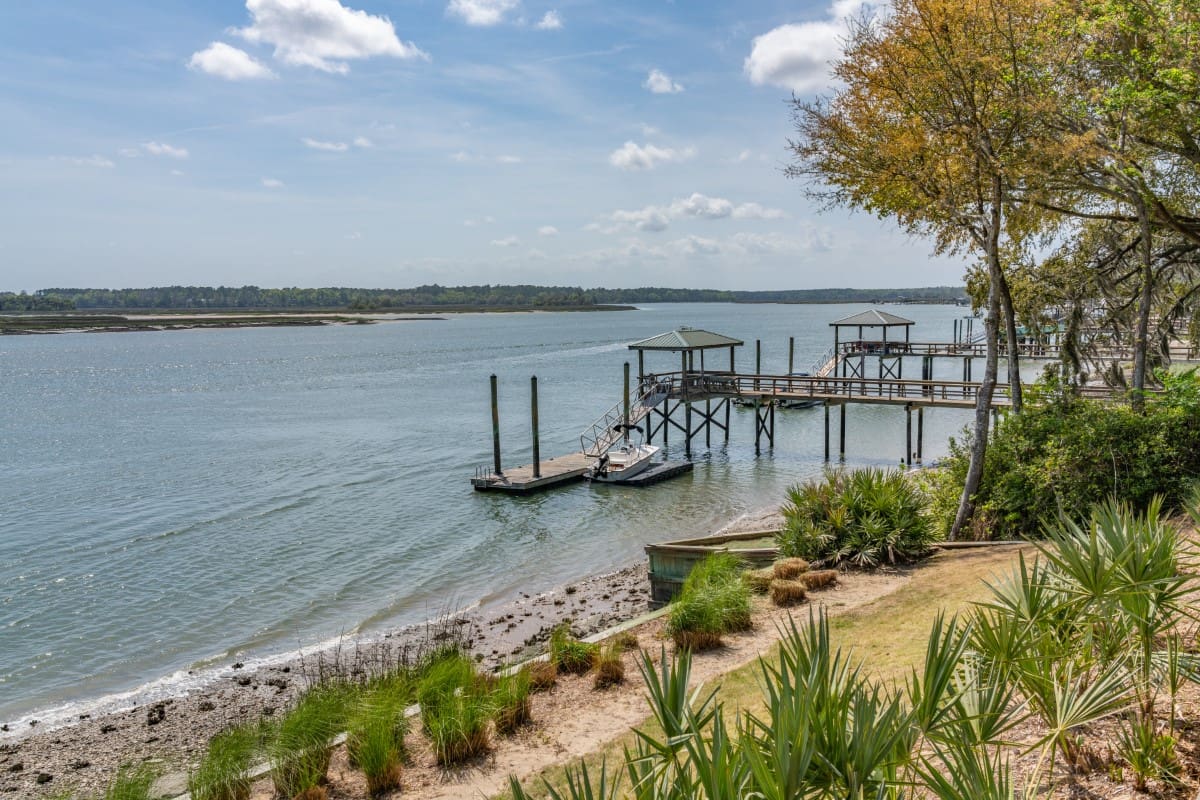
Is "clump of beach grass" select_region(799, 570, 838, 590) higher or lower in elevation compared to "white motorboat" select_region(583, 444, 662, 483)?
higher

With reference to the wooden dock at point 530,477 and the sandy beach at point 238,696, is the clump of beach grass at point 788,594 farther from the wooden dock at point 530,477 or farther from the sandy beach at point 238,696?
the wooden dock at point 530,477

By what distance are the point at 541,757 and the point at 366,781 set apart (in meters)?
1.60

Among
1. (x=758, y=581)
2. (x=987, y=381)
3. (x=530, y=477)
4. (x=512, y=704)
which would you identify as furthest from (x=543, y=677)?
(x=530, y=477)

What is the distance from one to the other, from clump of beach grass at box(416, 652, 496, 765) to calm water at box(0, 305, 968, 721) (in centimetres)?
831

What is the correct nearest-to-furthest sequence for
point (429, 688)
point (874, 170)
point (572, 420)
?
point (429, 688)
point (874, 170)
point (572, 420)

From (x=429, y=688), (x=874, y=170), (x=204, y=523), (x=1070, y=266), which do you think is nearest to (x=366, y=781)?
(x=429, y=688)

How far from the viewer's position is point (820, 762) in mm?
3994

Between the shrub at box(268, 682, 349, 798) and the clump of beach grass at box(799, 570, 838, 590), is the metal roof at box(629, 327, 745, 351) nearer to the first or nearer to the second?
the clump of beach grass at box(799, 570, 838, 590)

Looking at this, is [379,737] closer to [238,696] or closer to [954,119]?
[238,696]

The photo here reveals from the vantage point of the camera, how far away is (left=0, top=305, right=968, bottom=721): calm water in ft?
57.2

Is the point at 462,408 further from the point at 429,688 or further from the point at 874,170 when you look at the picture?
the point at 429,688

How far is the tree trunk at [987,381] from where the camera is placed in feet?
44.5

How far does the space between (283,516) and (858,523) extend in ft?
62.6

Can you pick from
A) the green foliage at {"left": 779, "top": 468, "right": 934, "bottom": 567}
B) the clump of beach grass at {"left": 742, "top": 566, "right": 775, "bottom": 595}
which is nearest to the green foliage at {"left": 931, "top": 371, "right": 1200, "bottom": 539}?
the green foliage at {"left": 779, "top": 468, "right": 934, "bottom": 567}
